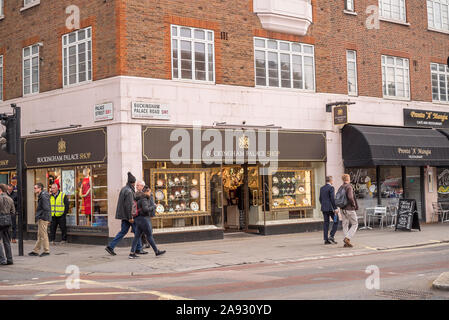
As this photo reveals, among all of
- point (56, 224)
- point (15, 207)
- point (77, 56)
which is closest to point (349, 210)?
point (56, 224)

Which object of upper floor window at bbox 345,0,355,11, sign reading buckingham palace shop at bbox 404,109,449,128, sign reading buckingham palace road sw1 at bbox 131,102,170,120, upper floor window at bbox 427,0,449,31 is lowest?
sign reading buckingham palace road sw1 at bbox 131,102,170,120

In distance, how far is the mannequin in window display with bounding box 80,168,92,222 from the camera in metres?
17.4

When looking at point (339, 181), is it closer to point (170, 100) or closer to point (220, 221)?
point (220, 221)

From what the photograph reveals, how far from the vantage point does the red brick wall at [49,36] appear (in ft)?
54.9

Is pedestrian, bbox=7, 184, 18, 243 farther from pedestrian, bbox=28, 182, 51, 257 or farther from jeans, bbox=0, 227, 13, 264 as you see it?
jeans, bbox=0, 227, 13, 264

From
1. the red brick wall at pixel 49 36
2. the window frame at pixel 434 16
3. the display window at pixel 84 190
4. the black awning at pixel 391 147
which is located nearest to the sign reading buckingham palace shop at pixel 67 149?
the display window at pixel 84 190

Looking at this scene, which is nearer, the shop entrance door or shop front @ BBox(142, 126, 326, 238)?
shop front @ BBox(142, 126, 326, 238)

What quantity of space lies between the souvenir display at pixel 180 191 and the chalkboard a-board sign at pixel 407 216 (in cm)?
677

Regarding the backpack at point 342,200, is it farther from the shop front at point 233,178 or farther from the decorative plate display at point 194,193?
the decorative plate display at point 194,193

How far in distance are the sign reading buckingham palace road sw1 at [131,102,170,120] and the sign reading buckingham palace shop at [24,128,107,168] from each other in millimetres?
1070

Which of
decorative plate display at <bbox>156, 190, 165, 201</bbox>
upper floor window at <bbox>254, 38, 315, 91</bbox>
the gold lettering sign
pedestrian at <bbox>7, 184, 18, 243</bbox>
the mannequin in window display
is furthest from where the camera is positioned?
upper floor window at <bbox>254, 38, 315, 91</bbox>

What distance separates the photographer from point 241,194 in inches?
779

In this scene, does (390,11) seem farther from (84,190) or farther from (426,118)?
(84,190)

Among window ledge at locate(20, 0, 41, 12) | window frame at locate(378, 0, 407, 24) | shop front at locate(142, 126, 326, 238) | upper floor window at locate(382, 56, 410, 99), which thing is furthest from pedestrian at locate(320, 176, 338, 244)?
window ledge at locate(20, 0, 41, 12)
